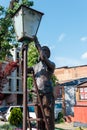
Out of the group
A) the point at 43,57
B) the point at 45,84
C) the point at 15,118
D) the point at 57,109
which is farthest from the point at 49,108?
the point at 57,109

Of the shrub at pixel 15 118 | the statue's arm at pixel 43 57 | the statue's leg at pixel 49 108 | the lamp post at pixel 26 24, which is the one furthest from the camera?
the shrub at pixel 15 118

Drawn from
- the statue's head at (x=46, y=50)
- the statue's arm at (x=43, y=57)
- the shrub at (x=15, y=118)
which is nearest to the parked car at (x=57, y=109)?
the shrub at (x=15, y=118)

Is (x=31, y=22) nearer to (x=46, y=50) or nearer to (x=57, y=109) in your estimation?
(x=46, y=50)

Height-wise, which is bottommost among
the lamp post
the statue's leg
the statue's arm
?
the statue's leg

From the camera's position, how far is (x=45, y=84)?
5.49 meters

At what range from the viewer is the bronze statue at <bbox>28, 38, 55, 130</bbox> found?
534 cm

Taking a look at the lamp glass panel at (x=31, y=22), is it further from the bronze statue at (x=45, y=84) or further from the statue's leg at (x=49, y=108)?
the statue's leg at (x=49, y=108)

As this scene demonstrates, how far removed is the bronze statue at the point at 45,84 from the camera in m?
5.34

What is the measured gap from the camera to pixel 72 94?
2933cm

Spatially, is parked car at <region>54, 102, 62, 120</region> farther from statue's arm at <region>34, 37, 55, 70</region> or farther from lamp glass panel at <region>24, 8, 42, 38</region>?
lamp glass panel at <region>24, 8, 42, 38</region>

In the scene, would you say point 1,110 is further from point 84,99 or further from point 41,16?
point 41,16

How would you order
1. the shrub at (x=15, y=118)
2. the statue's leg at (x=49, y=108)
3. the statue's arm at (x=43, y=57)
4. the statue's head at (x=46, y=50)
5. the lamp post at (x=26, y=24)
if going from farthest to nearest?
the shrub at (x=15, y=118), the statue's head at (x=46, y=50), the lamp post at (x=26, y=24), the statue's arm at (x=43, y=57), the statue's leg at (x=49, y=108)

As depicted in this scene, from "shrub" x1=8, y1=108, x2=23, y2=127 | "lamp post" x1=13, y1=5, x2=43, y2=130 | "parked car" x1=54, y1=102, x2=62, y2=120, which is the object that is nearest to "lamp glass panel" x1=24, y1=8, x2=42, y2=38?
"lamp post" x1=13, y1=5, x2=43, y2=130

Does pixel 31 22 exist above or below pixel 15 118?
above
